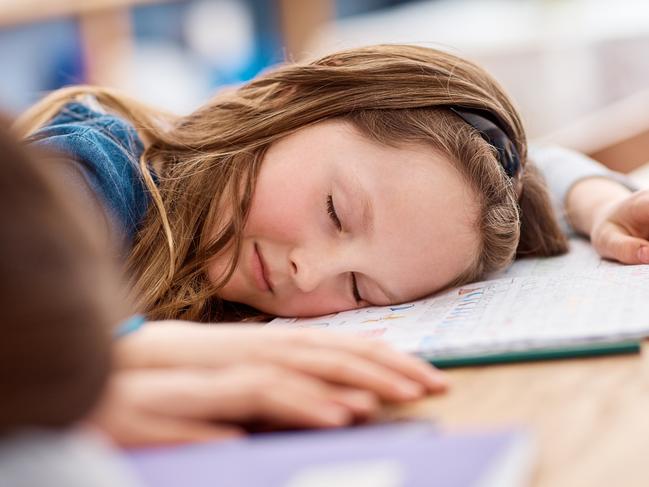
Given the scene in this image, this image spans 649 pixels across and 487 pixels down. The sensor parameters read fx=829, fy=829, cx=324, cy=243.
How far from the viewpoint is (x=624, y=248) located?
962 millimetres

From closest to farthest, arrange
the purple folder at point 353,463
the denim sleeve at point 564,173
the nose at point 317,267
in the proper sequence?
the purple folder at point 353,463, the nose at point 317,267, the denim sleeve at point 564,173

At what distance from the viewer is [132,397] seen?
1.37 ft

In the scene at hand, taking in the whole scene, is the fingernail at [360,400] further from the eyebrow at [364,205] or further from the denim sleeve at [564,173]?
the denim sleeve at [564,173]

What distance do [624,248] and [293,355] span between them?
0.60 m

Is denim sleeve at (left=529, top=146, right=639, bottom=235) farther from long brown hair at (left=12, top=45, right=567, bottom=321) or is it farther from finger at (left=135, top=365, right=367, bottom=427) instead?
finger at (left=135, top=365, right=367, bottom=427)

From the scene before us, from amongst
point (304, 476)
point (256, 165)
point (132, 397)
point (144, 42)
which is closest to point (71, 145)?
point (256, 165)

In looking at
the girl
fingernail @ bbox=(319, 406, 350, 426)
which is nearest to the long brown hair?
the girl

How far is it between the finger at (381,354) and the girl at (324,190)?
337 millimetres

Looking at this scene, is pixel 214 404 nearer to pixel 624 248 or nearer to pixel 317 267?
pixel 317 267

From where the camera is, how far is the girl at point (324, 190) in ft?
2.86

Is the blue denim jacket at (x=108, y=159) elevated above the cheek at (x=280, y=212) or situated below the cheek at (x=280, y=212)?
above

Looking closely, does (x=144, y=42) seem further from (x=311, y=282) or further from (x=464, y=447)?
(x=464, y=447)

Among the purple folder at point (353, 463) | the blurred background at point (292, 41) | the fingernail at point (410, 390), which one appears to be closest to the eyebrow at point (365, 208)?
the fingernail at point (410, 390)

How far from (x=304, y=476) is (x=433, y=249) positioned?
0.57 metres
